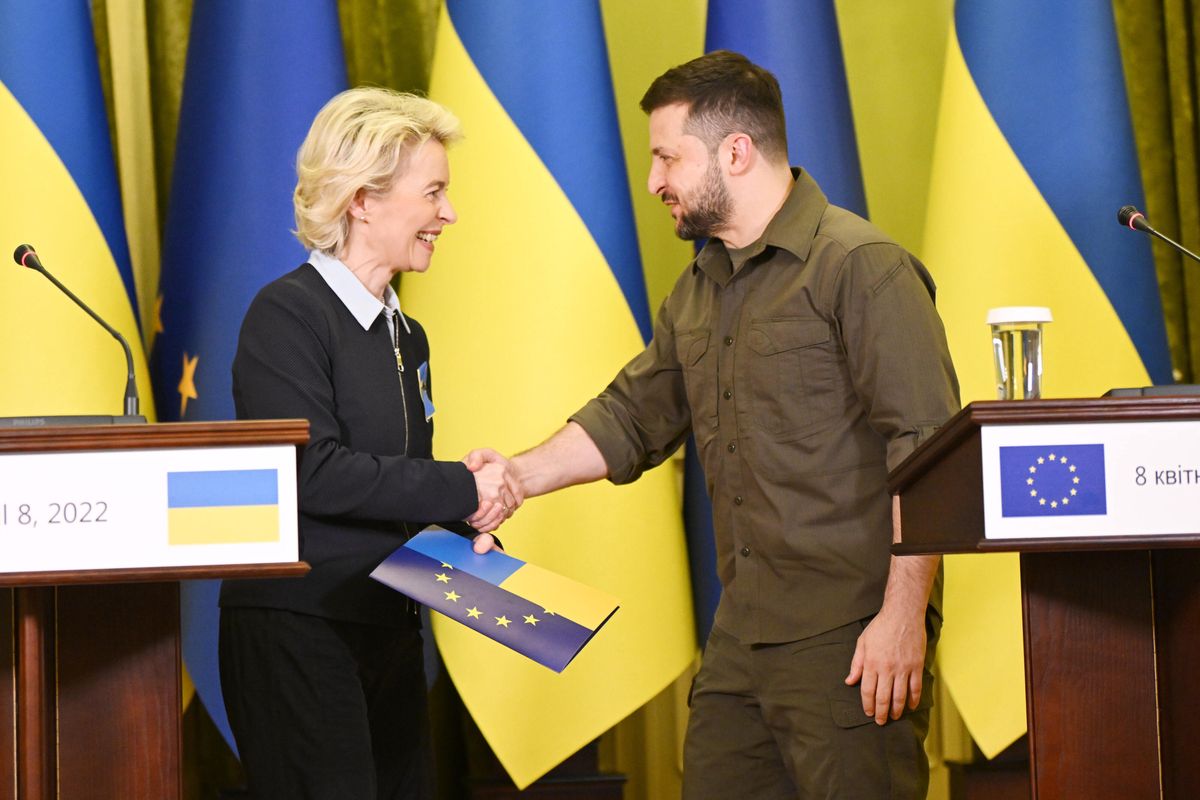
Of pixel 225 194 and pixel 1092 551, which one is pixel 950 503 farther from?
pixel 225 194

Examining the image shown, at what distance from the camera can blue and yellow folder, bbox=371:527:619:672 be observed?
172cm

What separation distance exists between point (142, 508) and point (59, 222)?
166 centimetres

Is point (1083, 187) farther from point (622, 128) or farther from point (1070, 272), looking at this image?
point (622, 128)

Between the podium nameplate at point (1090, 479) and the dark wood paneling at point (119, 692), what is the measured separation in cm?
95

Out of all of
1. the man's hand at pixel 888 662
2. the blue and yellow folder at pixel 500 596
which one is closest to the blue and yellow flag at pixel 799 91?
the man's hand at pixel 888 662

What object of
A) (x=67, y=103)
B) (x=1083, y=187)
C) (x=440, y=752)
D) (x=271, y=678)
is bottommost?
(x=440, y=752)

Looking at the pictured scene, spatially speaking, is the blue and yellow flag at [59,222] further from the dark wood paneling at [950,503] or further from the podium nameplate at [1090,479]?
the podium nameplate at [1090,479]

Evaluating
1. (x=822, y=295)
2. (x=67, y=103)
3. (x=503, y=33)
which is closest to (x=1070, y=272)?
(x=822, y=295)

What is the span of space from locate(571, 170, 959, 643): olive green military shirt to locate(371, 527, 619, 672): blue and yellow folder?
0.99 feet

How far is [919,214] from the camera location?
3568 millimetres

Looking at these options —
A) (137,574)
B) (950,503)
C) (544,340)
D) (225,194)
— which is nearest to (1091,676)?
(950,503)

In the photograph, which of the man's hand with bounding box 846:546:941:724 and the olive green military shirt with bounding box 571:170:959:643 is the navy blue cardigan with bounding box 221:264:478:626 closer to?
the olive green military shirt with bounding box 571:170:959:643

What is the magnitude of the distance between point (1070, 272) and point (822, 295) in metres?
1.12

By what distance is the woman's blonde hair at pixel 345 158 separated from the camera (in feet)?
6.92
